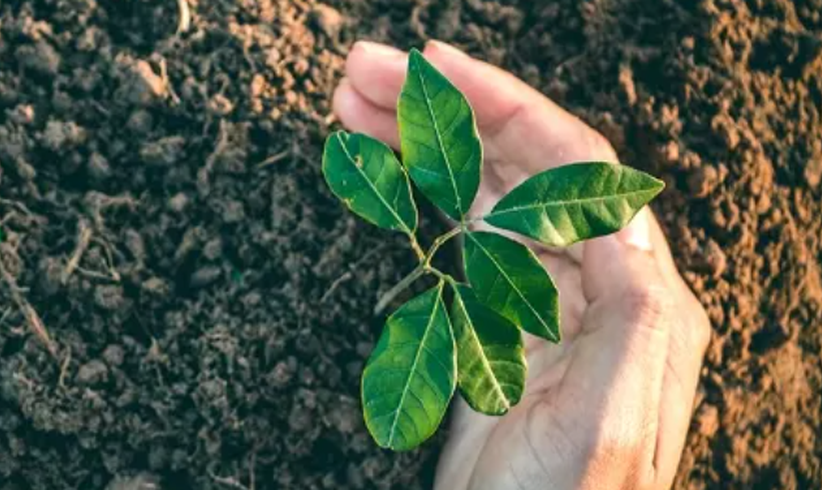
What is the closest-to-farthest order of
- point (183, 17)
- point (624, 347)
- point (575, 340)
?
point (624, 347) < point (575, 340) < point (183, 17)

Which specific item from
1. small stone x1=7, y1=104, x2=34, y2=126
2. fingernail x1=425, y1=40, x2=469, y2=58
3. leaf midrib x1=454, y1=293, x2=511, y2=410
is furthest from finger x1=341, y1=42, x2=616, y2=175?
small stone x1=7, y1=104, x2=34, y2=126

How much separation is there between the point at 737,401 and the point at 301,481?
824mm

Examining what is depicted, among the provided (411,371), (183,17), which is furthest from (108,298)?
(411,371)

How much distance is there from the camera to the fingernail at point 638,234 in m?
1.61

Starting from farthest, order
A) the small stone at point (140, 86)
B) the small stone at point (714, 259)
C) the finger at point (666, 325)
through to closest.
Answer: the small stone at point (714, 259), the small stone at point (140, 86), the finger at point (666, 325)

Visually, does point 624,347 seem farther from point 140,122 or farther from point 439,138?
point 140,122

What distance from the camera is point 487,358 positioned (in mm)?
1325

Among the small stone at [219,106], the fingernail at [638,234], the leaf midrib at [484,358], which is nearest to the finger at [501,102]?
the fingernail at [638,234]

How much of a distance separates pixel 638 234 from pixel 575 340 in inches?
7.9

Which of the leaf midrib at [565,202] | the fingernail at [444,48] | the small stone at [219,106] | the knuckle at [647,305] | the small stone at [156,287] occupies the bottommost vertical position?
the small stone at [156,287]

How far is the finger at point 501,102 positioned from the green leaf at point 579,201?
0.41 meters

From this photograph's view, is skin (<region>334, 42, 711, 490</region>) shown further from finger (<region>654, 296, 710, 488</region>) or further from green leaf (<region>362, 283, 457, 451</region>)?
green leaf (<region>362, 283, 457, 451</region>)

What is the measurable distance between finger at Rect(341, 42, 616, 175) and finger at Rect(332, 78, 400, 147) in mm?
18

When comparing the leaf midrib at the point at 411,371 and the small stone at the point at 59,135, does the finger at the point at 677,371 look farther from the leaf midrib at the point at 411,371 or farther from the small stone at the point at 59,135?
the small stone at the point at 59,135
